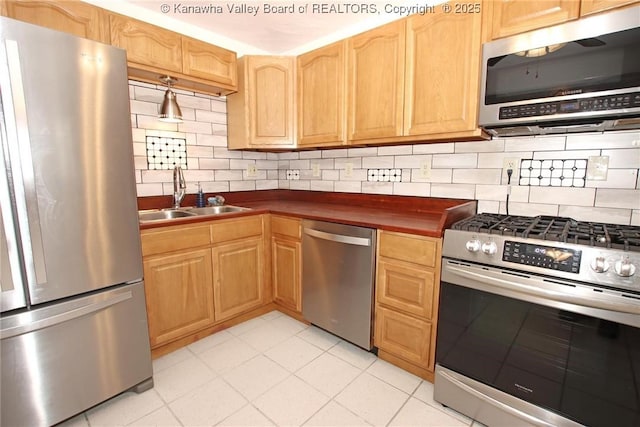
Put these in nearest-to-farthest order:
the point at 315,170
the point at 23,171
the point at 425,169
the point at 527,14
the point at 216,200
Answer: the point at 23,171 < the point at 527,14 < the point at 425,169 < the point at 216,200 < the point at 315,170

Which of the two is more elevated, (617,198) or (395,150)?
(395,150)

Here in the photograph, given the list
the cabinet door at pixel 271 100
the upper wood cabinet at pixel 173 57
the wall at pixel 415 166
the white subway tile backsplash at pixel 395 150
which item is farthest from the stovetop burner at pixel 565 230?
the upper wood cabinet at pixel 173 57

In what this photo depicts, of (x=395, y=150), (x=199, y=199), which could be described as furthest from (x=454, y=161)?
(x=199, y=199)

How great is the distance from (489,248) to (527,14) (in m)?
1.12

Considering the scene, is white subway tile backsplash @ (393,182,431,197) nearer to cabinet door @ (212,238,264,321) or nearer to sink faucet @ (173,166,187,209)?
cabinet door @ (212,238,264,321)

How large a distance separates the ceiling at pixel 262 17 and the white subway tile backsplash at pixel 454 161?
39.6 inches

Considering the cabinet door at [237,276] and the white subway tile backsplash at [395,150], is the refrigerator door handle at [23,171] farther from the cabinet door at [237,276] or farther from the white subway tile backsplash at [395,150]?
the white subway tile backsplash at [395,150]

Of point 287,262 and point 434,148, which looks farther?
point 287,262

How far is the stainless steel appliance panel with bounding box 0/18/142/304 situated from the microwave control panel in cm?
185

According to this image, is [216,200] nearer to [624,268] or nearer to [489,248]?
[489,248]

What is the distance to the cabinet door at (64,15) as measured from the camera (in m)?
1.52

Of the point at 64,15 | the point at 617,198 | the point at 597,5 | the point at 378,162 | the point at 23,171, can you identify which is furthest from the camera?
the point at 378,162

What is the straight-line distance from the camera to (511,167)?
5.90 ft

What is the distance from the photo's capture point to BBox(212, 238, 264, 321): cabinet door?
6.97 feet
